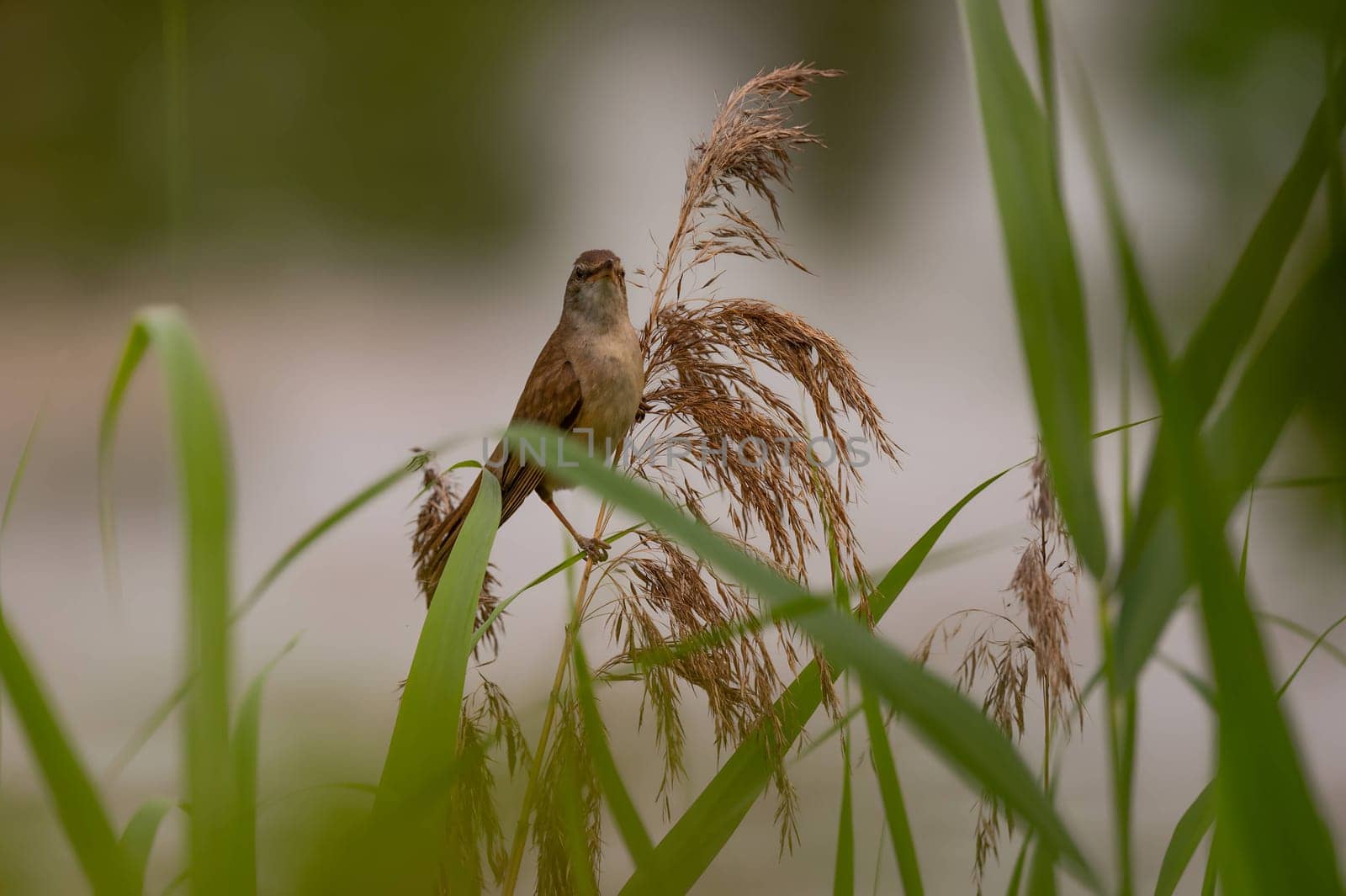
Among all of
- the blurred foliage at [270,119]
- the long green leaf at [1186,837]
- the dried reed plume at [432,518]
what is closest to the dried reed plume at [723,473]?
the dried reed plume at [432,518]

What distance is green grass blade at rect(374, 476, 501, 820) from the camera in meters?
0.44

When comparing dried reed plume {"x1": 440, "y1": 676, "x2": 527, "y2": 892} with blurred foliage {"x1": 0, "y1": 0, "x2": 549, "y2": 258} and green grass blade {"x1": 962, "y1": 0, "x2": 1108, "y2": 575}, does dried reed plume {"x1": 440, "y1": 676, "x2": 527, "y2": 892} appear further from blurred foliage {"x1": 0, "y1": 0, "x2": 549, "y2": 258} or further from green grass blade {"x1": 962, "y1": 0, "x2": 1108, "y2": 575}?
blurred foliage {"x1": 0, "y1": 0, "x2": 549, "y2": 258}

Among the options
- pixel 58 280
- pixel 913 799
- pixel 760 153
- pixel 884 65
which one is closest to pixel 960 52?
pixel 884 65

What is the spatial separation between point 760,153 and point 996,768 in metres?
0.74

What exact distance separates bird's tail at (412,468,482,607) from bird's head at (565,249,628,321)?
0.94 ft

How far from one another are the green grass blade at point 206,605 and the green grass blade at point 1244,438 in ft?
1.04

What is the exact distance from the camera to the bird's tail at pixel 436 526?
848mm

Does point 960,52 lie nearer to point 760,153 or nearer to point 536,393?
point 760,153

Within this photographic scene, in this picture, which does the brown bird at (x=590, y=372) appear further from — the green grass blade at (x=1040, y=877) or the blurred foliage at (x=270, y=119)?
the blurred foliage at (x=270, y=119)

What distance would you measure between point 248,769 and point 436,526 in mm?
423

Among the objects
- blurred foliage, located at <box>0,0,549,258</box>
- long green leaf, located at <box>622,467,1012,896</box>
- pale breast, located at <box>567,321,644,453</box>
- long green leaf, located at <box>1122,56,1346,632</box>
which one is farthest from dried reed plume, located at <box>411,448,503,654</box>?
blurred foliage, located at <box>0,0,549,258</box>

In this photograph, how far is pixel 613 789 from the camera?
0.52 meters

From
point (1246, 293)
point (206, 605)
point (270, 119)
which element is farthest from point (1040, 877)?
point (270, 119)

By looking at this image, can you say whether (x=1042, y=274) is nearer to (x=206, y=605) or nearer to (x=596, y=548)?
(x=206, y=605)
